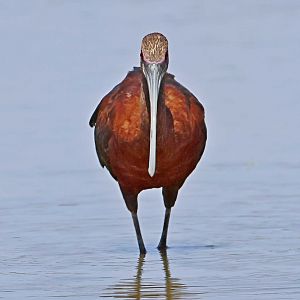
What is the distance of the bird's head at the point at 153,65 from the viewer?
10.3 meters

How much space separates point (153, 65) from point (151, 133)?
0.44 m

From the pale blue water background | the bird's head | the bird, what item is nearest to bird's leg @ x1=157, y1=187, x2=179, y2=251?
the bird

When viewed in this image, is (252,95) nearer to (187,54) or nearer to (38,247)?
(187,54)

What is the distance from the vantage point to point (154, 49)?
1034 centimetres

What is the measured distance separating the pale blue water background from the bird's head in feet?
3.25

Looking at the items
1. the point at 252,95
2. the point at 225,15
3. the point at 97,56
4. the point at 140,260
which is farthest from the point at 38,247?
the point at 225,15

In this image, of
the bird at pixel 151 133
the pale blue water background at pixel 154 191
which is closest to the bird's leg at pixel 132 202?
the bird at pixel 151 133

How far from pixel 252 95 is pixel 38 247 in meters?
4.74

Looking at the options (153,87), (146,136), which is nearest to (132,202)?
(146,136)

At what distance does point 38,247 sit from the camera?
11.0 metres

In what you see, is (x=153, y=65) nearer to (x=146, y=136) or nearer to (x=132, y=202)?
(x=146, y=136)

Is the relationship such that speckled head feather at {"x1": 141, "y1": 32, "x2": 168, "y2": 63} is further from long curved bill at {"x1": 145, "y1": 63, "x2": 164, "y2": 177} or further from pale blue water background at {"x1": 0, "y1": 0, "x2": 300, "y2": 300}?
pale blue water background at {"x1": 0, "y1": 0, "x2": 300, "y2": 300}

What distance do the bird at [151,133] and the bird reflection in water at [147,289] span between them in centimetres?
83

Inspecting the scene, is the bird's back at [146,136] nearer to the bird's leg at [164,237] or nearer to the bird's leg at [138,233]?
the bird's leg at [138,233]
